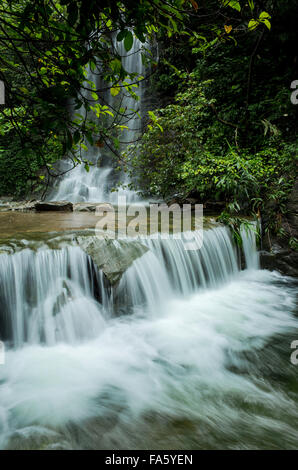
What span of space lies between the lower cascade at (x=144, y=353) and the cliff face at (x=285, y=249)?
1.26 ft

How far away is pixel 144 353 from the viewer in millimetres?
3045

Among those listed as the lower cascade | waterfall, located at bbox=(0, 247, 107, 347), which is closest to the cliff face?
the lower cascade

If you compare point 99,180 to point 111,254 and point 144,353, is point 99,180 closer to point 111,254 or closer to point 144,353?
point 111,254

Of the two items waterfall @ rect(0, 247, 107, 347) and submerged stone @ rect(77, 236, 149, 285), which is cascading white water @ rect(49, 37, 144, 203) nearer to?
submerged stone @ rect(77, 236, 149, 285)

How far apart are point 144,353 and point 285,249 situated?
3767 mm

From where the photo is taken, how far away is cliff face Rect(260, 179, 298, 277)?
201 inches

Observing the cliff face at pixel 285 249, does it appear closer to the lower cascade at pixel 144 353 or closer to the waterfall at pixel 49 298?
the lower cascade at pixel 144 353

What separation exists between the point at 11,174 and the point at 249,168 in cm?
1368

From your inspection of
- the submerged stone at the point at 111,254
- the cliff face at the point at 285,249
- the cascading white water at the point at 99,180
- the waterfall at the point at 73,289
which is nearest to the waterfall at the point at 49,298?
the waterfall at the point at 73,289

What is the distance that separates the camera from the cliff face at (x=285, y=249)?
5.10 metres

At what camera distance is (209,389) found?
8.13 feet

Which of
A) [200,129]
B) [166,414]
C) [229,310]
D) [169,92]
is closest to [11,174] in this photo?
[169,92]

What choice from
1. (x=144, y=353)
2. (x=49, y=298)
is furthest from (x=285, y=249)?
(x=49, y=298)

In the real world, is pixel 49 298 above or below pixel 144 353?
above
